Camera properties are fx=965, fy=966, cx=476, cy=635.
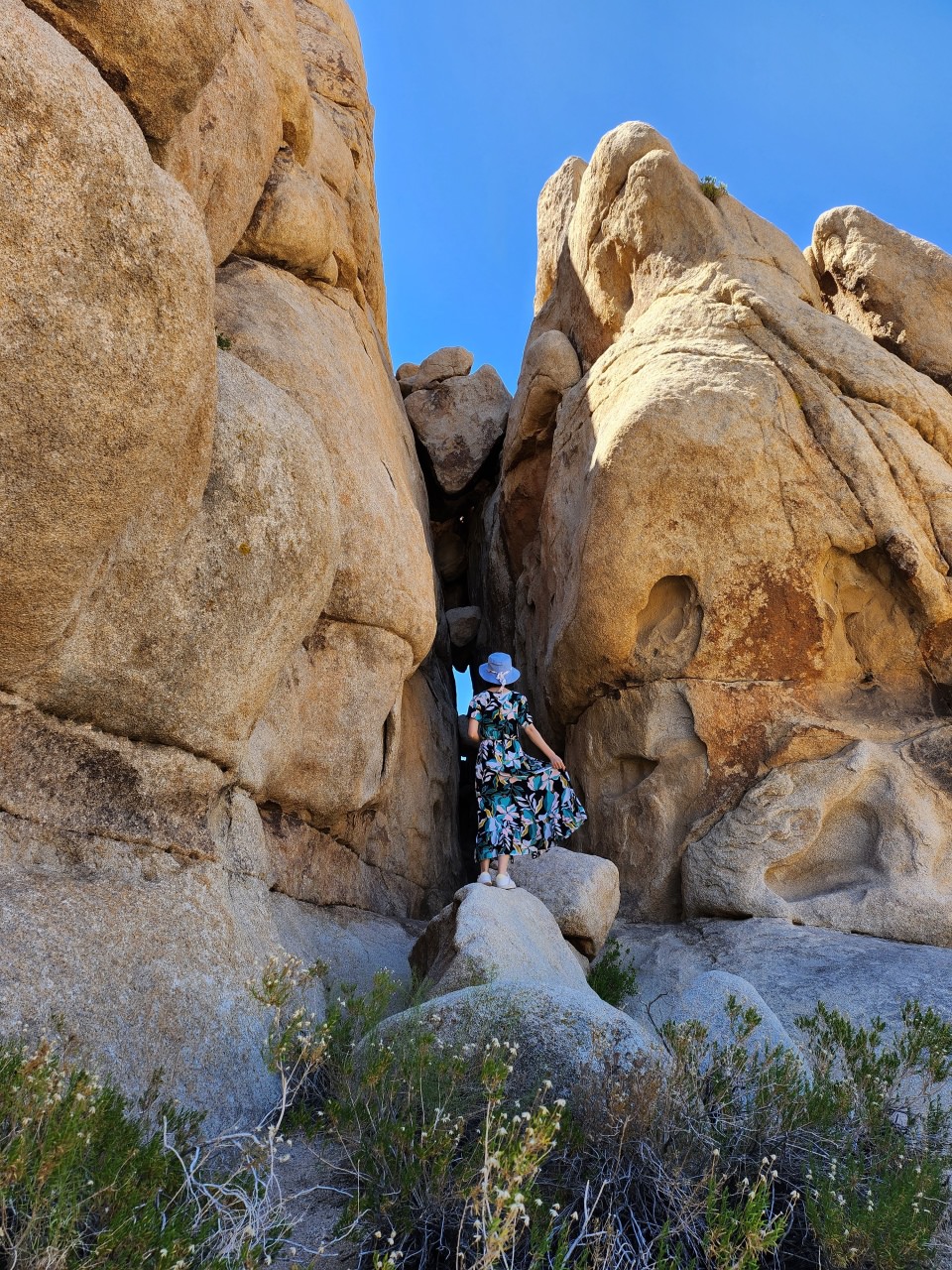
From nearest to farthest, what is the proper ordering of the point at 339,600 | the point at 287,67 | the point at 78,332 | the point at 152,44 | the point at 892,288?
the point at 78,332 < the point at 152,44 < the point at 339,600 < the point at 287,67 < the point at 892,288

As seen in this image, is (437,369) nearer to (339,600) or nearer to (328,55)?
(328,55)

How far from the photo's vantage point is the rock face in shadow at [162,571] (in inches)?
150

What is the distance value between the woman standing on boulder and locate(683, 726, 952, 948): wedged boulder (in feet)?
4.91

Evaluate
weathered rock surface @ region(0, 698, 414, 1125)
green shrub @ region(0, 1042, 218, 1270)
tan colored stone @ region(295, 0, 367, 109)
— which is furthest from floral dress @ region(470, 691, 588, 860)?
tan colored stone @ region(295, 0, 367, 109)

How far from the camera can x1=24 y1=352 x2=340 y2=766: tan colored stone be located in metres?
4.73

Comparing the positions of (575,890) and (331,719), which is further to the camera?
(575,890)

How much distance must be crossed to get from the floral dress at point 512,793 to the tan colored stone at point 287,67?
17.7ft

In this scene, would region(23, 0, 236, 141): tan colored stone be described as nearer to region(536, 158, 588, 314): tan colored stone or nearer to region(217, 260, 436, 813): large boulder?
region(217, 260, 436, 813): large boulder

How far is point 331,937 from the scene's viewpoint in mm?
7016

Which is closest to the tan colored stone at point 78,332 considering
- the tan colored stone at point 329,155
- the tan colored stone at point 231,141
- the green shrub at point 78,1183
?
the green shrub at point 78,1183

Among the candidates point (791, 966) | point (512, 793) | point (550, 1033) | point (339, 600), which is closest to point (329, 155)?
point (339, 600)

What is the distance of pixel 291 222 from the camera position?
8.30m

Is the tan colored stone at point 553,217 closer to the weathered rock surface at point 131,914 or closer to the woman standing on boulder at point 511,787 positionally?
the woman standing on boulder at point 511,787

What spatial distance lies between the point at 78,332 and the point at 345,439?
3796 millimetres
